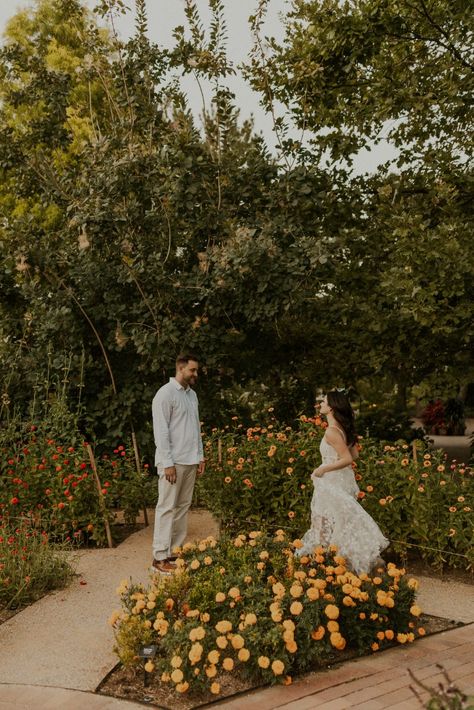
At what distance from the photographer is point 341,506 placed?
190 inches

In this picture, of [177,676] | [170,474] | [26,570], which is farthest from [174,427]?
[177,676]

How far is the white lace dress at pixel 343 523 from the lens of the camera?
4.70m

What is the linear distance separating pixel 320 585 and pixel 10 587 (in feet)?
7.26

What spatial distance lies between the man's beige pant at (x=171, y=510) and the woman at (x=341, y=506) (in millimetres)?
1083

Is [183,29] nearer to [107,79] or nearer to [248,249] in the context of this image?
[107,79]

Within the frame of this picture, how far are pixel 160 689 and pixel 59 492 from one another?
2.75m

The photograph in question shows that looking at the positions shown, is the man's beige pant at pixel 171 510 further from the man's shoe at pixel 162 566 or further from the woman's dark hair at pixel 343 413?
Answer: the woman's dark hair at pixel 343 413

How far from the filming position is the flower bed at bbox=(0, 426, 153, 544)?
610cm

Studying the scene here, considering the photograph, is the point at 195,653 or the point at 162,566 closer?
the point at 195,653

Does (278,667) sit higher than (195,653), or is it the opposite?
(195,653)

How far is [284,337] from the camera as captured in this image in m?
8.93

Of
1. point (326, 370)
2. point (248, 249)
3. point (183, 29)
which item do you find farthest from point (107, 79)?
point (326, 370)

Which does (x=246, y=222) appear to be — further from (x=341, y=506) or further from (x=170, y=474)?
(x=341, y=506)

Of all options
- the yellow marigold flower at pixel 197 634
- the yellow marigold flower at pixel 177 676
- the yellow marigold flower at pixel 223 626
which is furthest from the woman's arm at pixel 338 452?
the yellow marigold flower at pixel 177 676
